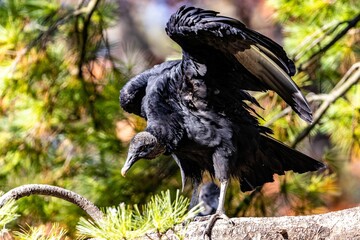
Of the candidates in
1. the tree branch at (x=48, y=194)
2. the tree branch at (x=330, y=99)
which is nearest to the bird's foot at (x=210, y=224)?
the tree branch at (x=48, y=194)

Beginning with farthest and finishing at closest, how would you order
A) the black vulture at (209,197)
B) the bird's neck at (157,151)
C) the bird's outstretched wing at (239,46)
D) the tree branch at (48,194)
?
the black vulture at (209,197) → the bird's neck at (157,151) → the bird's outstretched wing at (239,46) → the tree branch at (48,194)

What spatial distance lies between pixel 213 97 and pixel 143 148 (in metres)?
0.31

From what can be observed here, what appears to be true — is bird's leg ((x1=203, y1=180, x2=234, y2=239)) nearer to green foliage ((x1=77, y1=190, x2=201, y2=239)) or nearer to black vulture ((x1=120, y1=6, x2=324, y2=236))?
black vulture ((x1=120, y1=6, x2=324, y2=236))

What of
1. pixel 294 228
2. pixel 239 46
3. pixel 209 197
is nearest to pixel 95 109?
pixel 209 197

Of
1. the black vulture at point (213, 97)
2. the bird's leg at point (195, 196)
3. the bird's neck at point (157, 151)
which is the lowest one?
the bird's leg at point (195, 196)

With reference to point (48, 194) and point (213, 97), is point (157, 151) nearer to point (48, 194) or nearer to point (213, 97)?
point (213, 97)

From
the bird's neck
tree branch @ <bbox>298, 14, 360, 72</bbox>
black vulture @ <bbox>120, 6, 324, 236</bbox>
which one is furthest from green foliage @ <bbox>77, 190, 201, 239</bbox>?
tree branch @ <bbox>298, 14, 360, 72</bbox>

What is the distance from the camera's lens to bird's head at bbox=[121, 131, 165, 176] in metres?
2.88

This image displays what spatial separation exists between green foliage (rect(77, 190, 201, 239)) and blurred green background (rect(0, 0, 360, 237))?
6.01 ft

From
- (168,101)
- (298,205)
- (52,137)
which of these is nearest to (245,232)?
(168,101)

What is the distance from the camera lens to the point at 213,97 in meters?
3.02

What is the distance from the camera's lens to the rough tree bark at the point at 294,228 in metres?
2.42

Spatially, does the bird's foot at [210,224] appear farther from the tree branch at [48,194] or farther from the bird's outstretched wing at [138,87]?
the bird's outstretched wing at [138,87]

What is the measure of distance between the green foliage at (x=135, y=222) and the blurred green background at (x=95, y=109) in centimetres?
183
